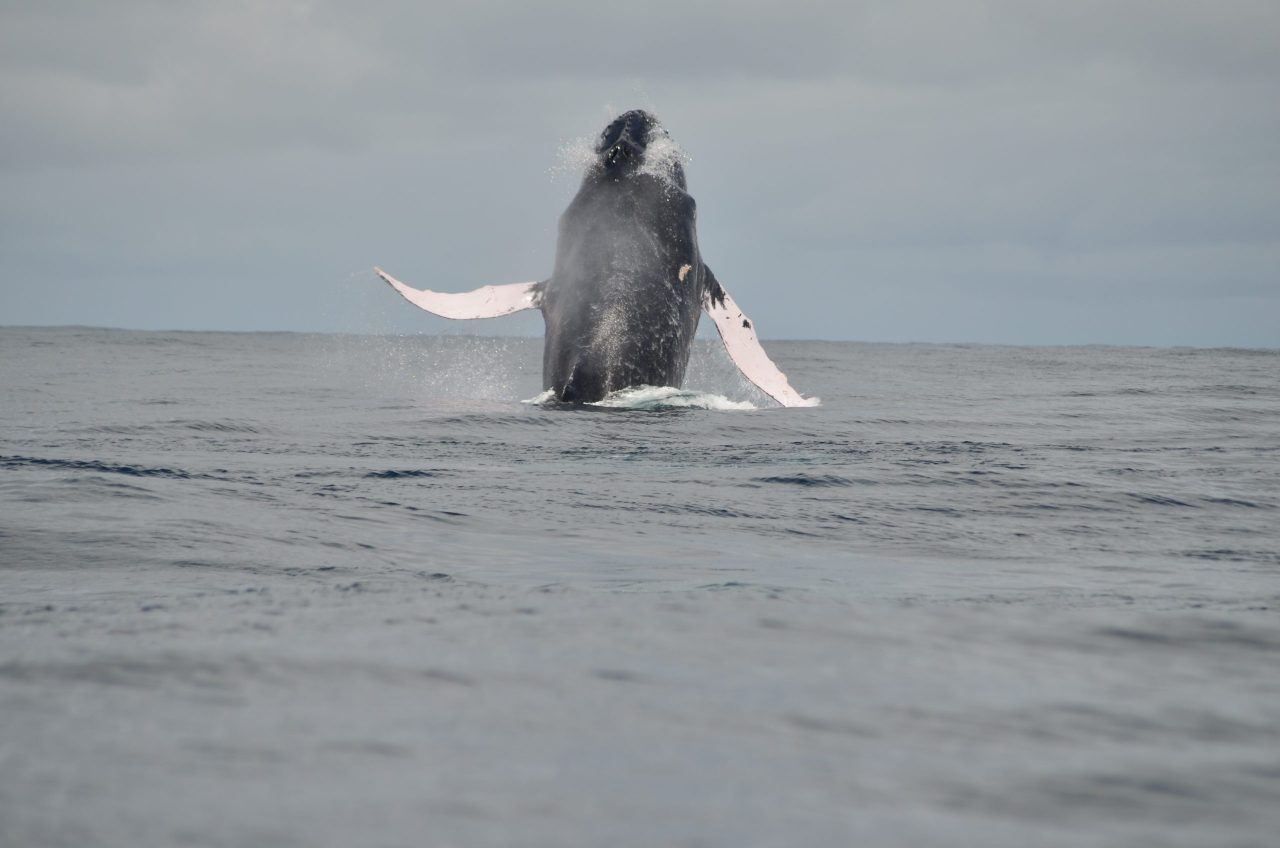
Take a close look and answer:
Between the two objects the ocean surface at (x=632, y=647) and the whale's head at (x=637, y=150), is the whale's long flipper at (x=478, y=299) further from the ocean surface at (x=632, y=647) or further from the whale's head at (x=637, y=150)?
the ocean surface at (x=632, y=647)

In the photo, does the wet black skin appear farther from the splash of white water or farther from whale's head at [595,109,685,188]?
the splash of white water

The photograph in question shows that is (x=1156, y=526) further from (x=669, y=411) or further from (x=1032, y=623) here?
(x=669, y=411)

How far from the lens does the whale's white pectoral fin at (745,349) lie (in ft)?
64.2

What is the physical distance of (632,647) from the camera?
4922 millimetres

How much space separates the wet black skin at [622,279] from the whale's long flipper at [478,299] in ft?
1.10

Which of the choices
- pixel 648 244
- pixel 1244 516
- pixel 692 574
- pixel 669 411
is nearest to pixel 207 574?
pixel 692 574

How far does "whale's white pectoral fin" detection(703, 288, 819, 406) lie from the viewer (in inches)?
771

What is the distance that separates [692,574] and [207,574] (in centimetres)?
266

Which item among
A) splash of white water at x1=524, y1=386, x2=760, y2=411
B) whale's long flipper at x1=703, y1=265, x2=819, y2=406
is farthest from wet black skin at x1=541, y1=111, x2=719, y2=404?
whale's long flipper at x1=703, y1=265, x2=819, y2=406

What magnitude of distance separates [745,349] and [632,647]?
49.2 feet

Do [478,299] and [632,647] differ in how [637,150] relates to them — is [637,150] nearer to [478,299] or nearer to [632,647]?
[478,299]

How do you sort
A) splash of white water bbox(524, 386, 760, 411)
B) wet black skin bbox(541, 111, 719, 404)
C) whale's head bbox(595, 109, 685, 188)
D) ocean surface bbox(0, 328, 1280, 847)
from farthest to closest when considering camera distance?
whale's head bbox(595, 109, 685, 188) < wet black skin bbox(541, 111, 719, 404) < splash of white water bbox(524, 386, 760, 411) < ocean surface bbox(0, 328, 1280, 847)

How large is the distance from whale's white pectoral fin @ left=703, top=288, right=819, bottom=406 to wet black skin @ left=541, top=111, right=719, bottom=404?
80 cm

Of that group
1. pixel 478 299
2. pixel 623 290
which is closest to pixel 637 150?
pixel 623 290
